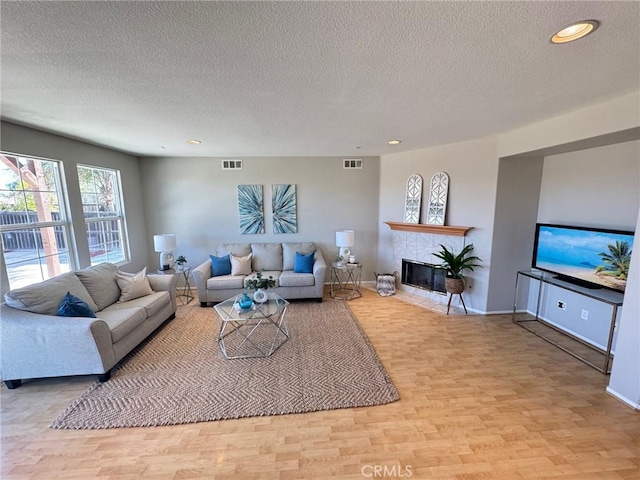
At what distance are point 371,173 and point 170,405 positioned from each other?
4.29m

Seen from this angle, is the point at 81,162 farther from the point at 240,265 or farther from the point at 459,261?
the point at 459,261

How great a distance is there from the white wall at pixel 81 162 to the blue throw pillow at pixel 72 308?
65 centimetres

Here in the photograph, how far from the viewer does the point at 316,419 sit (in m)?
1.93

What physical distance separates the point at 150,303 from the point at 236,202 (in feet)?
7.40

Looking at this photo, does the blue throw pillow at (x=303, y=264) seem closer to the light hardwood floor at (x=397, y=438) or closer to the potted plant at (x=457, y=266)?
the potted plant at (x=457, y=266)

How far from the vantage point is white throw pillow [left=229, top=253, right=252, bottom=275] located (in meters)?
4.19

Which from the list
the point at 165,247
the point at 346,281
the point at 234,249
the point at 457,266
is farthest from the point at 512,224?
the point at 165,247

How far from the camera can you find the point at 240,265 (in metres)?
4.22

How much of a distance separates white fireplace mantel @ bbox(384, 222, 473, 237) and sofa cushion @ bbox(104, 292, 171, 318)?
359 cm

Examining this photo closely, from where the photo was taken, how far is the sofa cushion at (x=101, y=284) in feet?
9.44

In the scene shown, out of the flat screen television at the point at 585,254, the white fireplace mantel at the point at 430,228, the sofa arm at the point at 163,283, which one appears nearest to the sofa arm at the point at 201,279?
the sofa arm at the point at 163,283

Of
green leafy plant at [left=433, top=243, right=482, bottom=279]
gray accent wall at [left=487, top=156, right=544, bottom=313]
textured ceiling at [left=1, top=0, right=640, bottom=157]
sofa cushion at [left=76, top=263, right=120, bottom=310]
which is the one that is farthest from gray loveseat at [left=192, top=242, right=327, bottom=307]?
gray accent wall at [left=487, top=156, right=544, bottom=313]

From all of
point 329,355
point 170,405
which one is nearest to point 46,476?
point 170,405

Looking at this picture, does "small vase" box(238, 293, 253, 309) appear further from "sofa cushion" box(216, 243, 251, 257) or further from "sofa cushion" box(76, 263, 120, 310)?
"sofa cushion" box(216, 243, 251, 257)
